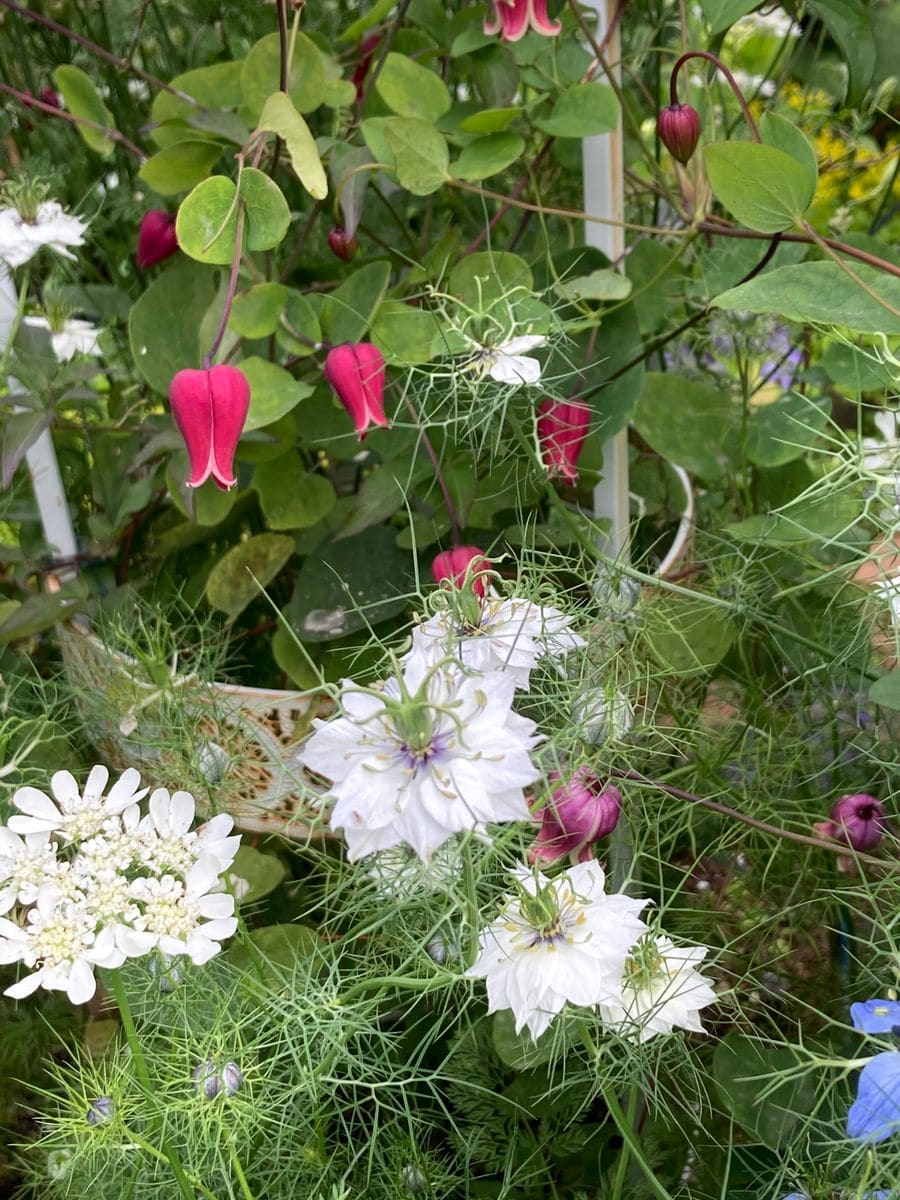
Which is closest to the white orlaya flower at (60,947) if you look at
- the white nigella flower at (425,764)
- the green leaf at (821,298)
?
the white nigella flower at (425,764)

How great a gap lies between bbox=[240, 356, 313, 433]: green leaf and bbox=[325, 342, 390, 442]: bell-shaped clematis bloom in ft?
0.14

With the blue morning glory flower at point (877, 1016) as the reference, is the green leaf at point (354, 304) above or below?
above

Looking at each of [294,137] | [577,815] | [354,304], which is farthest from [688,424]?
[577,815]

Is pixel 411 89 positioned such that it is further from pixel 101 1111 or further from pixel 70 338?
pixel 101 1111

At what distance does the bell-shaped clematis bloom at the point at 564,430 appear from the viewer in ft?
2.54

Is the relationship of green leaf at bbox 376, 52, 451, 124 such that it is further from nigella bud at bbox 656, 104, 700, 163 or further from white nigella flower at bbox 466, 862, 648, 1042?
white nigella flower at bbox 466, 862, 648, 1042

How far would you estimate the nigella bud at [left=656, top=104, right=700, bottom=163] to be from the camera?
2.38ft

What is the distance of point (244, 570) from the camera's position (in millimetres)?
876

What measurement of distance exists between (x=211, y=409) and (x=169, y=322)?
0.23 metres

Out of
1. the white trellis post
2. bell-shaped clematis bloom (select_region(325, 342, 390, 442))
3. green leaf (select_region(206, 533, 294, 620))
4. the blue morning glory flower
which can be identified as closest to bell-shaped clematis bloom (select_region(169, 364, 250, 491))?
bell-shaped clematis bloom (select_region(325, 342, 390, 442))

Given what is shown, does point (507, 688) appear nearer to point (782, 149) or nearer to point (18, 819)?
point (18, 819)

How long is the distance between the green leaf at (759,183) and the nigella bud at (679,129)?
83 mm

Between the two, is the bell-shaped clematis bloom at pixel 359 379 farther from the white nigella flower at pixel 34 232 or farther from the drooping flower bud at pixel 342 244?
the white nigella flower at pixel 34 232

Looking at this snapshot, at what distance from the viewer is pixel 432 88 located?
33.1 inches
